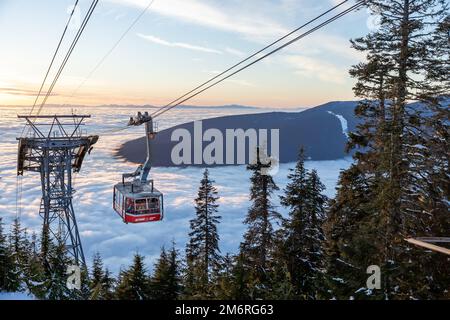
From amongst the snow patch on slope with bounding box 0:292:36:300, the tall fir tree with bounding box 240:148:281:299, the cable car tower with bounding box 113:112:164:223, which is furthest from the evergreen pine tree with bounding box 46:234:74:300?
the tall fir tree with bounding box 240:148:281:299

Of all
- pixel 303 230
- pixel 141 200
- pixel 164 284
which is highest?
pixel 141 200

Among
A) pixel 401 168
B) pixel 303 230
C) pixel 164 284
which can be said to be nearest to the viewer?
pixel 401 168

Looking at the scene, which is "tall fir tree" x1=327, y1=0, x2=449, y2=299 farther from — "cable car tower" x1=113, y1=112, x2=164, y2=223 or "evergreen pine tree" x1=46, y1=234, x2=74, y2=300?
"evergreen pine tree" x1=46, y1=234, x2=74, y2=300

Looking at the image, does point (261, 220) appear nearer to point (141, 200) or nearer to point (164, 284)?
point (164, 284)

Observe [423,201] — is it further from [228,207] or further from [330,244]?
[228,207]

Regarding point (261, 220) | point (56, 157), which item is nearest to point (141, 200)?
point (56, 157)
